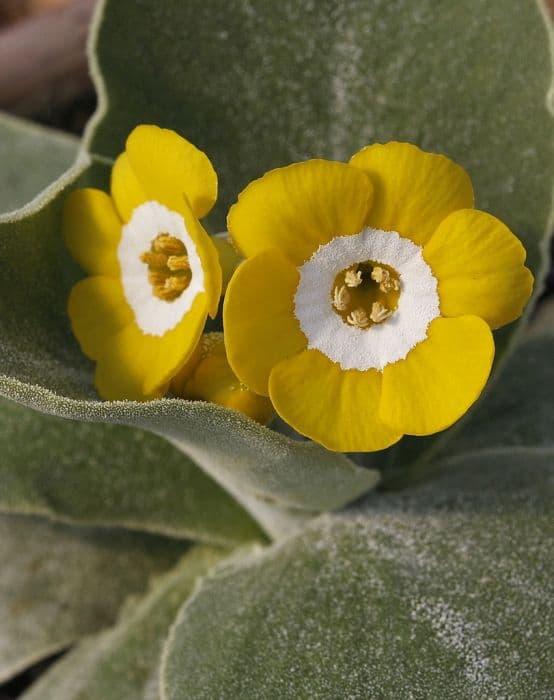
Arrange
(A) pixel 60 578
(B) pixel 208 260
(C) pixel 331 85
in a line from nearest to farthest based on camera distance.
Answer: (B) pixel 208 260 < (C) pixel 331 85 < (A) pixel 60 578

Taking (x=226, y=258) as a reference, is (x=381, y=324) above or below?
below

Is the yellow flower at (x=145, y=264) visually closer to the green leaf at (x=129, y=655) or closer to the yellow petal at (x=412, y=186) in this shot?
the yellow petal at (x=412, y=186)

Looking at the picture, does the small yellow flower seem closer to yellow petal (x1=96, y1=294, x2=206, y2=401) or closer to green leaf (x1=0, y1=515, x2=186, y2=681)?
yellow petal (x1=96, y1=294, x2=206, y2=401)

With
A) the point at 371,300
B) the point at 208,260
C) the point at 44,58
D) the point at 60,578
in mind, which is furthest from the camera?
the point at 44,58

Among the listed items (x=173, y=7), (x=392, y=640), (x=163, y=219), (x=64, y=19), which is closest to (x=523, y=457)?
(x=392, y=640)

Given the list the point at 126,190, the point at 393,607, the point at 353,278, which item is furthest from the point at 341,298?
the point at 393,607

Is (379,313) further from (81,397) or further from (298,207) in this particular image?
(81,397)

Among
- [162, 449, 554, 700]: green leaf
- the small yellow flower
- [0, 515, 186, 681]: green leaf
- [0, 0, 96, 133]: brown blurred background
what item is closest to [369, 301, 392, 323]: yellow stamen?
the small yellow flower
